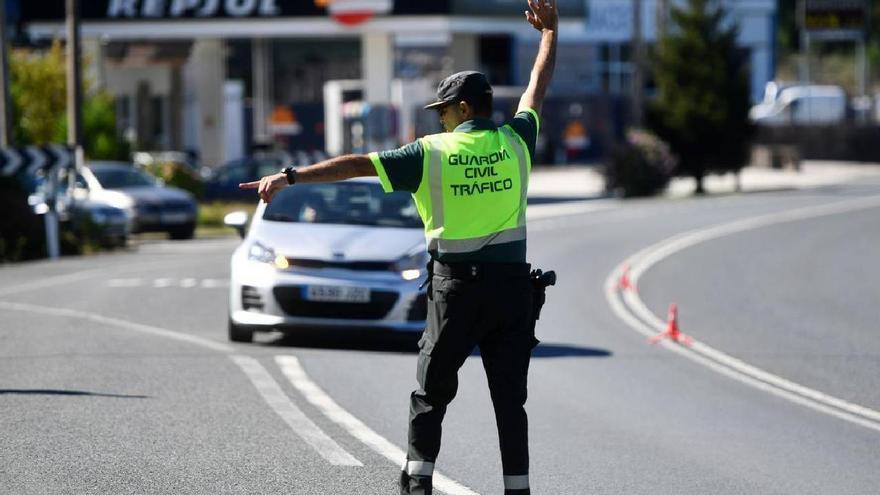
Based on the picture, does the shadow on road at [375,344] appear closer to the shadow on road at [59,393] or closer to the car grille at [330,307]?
the car grille at [330,307]

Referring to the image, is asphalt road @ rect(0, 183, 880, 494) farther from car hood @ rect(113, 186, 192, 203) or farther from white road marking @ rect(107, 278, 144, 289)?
car hood @ rect(113, 186, 192, 203)

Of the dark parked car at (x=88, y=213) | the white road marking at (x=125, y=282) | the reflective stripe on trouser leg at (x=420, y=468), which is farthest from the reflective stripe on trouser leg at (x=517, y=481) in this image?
the dark parked car at (x=88, y=213)

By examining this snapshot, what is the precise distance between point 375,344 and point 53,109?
27183 millimetres

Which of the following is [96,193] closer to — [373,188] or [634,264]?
[634,264]

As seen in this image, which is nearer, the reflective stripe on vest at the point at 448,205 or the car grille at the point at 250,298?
the reflective stripe on vest at the point at 448,205

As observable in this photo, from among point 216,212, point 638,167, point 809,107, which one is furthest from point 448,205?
point 809,107

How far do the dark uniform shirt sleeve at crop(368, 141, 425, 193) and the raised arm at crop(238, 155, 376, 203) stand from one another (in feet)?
0.14

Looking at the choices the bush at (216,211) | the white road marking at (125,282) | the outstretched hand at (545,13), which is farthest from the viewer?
the bush at (216,211)

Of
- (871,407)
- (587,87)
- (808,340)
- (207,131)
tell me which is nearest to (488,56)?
(587,87)

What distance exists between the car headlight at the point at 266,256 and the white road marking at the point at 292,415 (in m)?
0.95

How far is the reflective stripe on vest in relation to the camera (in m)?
6.66

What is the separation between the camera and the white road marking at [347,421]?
7.93 meters

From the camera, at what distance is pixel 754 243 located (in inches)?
1152

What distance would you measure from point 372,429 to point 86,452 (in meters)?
1.72
